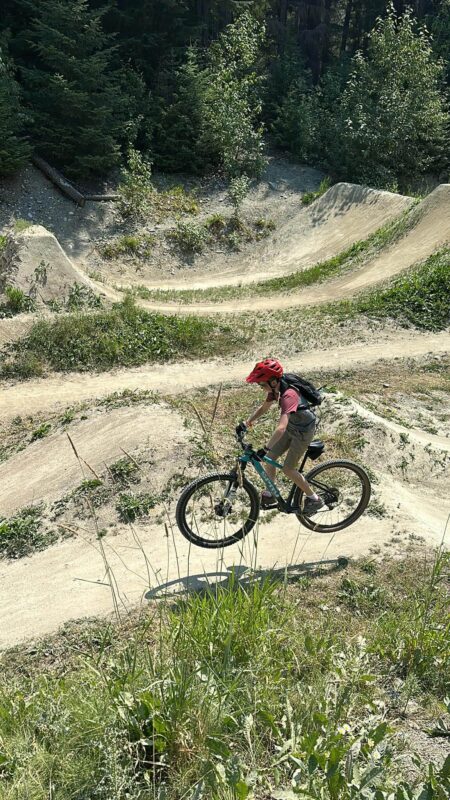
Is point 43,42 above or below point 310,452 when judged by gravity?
above

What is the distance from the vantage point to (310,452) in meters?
7.43

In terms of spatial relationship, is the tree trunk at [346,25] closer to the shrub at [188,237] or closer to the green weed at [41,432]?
the shrub at [188,237]

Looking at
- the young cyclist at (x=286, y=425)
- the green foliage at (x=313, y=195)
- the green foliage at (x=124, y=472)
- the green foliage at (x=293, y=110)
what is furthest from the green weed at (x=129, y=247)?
the young cyclist at (x=286, y=425)

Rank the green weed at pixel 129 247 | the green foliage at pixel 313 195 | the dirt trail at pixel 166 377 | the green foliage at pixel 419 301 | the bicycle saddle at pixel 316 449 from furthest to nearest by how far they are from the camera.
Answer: the green foliage at pixel 313 195, the green weed at pixel 129 247, the green foliage at pixel 419 301, the dirt trail at pixel 166 377, the bicycle saddle at pixel 316 449

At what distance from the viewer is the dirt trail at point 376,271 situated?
18875 millimetres

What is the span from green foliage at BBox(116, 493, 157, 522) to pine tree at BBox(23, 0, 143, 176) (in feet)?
68.3

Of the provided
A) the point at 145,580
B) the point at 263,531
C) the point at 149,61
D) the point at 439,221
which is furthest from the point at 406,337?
the point at 149,61

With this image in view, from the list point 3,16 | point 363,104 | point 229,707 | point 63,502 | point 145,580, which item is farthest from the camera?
point 363,104

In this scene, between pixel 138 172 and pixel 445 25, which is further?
pixel 445 25

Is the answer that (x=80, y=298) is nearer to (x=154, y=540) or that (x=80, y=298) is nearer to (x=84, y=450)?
(x=84, y=450)

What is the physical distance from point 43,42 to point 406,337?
2003 cm

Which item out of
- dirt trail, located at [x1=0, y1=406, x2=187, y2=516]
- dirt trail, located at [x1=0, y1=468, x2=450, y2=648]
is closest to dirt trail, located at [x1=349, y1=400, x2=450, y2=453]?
dirt trail, located at [x1=0, y1=468, x2=450, y2=648]

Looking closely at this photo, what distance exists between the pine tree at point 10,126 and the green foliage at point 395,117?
1482 cm

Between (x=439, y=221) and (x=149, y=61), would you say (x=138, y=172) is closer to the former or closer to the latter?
(x=149, y=61)
